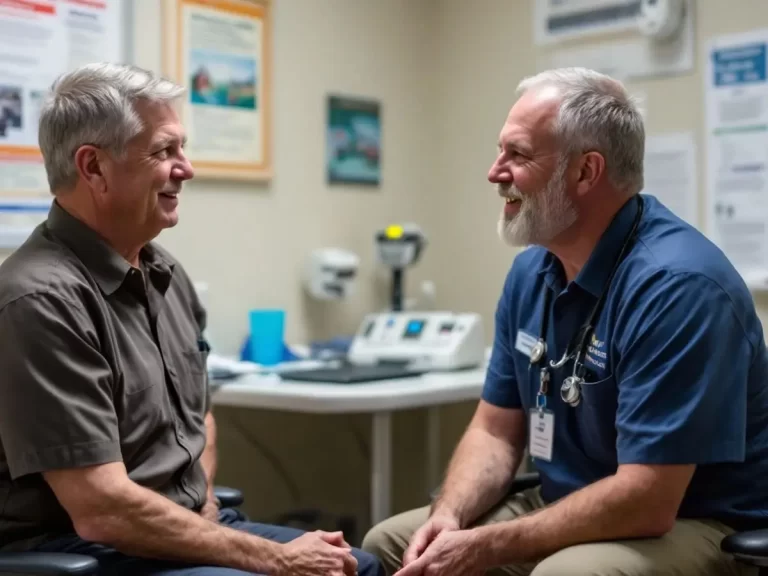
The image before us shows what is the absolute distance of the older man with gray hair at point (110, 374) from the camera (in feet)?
5.01

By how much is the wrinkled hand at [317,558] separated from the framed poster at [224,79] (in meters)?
1.46

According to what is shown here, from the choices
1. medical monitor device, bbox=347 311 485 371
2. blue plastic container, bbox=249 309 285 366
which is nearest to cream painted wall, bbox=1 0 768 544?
blue plastic container, bbox=249 309 285 366

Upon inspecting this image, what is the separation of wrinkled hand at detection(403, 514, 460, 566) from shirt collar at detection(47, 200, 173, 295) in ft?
2.27

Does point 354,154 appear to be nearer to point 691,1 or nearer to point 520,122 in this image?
point 691,1

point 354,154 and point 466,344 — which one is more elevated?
point 354,154

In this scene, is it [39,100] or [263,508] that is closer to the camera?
[39,100]

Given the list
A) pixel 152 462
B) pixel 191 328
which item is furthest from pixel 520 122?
pixel 152 462

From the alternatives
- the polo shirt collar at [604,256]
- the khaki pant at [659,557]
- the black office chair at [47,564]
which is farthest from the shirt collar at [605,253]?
the black office chair at [47,564]

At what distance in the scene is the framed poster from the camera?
2.83m

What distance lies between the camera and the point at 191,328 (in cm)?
200

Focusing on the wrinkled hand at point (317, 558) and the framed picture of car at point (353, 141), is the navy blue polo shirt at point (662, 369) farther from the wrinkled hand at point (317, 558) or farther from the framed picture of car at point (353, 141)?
the framed picture of car at point (353, 141)

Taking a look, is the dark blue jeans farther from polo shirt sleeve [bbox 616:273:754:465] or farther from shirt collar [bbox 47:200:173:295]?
polo shirt sleeve [bbox 616:273:754:465]

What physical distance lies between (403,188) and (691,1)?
116 centimetres

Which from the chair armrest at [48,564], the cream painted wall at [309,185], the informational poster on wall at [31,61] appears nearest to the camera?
the chair armrest at [48,564]
